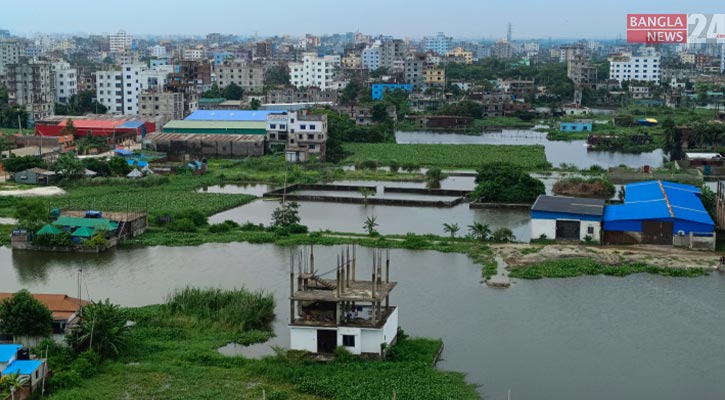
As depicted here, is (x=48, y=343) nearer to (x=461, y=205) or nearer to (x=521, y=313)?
(x=521, y=313)

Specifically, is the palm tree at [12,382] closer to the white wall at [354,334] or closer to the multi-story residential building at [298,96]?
the white wall at [354,334]

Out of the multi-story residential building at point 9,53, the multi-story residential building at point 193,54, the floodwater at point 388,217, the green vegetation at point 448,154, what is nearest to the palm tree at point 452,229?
the floodwater at point 388,217

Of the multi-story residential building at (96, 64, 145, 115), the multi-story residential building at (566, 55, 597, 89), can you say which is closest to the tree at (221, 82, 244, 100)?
the multi-story residential building at (96, 64, 145, 115)

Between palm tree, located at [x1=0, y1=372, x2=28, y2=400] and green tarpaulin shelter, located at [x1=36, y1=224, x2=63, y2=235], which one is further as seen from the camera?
green tarpaulin shelter, located at [x1=36, y1=224, x2=63, y2=235]

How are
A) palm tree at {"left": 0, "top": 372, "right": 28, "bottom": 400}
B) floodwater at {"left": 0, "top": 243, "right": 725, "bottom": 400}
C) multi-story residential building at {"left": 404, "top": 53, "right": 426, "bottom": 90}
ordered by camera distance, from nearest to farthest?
palm tree at {"left": 0, "top": 372, "right": 28, "bottom": 400} → floodwater at {"left": 0, "top": 243, "right": 725, "bottom": 400} → multi-story residential building at {"left": 404, "top": 53, "right": 426, "bottom": 90}

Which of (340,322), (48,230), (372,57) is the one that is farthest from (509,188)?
(372,57)

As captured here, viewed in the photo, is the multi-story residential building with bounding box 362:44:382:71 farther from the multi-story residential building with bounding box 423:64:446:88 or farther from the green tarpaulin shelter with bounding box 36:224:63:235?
the green tarpaulin shelter with bounding box 36:224:63:235

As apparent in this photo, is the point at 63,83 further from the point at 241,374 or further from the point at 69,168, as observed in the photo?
the point at 241,374
